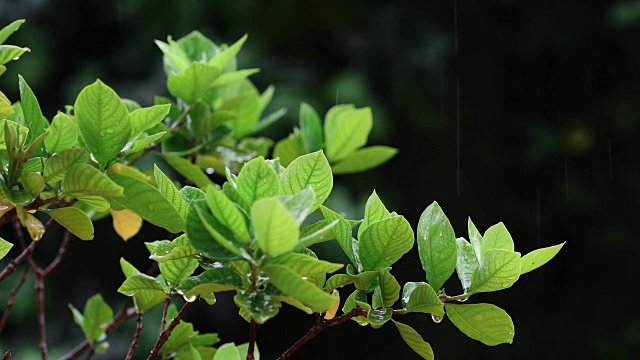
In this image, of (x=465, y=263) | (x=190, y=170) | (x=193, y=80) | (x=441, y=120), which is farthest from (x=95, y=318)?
(x=441, y=120)

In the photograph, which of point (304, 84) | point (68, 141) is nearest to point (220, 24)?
point (304, 84)

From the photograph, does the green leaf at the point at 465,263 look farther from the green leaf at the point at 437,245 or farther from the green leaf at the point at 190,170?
the green leaf at the point at 190,170

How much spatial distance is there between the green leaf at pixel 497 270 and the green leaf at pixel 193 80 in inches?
17.9

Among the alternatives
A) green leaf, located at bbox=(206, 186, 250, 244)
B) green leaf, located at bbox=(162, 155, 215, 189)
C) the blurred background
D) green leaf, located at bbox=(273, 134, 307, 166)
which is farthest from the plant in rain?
the blurred background

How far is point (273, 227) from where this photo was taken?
0.47m

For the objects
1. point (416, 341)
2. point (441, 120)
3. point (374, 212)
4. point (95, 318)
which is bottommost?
point (441, 120)

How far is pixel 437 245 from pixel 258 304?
161 millimetres

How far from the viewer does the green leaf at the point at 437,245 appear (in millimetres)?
605

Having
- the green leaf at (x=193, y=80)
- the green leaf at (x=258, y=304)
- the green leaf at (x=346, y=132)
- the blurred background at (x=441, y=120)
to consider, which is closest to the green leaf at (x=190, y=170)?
the green leaf at (x=193, y=80)

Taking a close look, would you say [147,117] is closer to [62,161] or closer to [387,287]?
[62,161]

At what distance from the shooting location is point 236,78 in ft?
3.20

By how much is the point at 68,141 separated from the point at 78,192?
55mm

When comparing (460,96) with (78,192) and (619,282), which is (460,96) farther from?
(78,192)

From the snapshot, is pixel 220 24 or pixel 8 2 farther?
pixel 220 24
